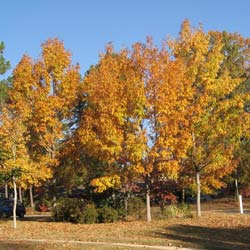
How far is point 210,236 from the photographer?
16.7 m

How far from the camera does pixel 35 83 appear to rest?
91.9 ft

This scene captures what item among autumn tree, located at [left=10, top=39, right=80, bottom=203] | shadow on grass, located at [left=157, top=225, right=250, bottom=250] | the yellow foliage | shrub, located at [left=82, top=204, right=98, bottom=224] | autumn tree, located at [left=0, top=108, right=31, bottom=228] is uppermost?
autumn tree, located at [left=10, top=39, right=80, bottom=203]

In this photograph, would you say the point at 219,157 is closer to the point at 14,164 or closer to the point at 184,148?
the point at 184,148

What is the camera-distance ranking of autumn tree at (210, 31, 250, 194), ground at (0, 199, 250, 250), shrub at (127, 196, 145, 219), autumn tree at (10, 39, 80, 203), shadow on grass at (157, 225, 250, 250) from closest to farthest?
ground at (0, 199, 250, 250) < shadow on grass at (157, 225, 250, 250) < shrub at (127, 196, 145, 219) < autumn tree at (10, 39, 80, 203) < autumn tree at (210, 31, 250, 194)

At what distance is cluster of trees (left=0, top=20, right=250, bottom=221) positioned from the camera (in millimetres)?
21297

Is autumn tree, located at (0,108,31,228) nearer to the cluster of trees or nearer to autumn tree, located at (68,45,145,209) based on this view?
the cluster of trees

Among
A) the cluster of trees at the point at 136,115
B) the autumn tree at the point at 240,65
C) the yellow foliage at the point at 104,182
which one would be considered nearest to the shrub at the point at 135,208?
the cluster of trees at the point at 136,115

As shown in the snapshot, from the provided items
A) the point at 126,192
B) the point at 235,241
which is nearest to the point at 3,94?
the point at 126,192

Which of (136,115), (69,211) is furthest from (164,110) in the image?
(69,211)

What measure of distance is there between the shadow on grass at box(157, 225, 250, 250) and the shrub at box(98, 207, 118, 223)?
471 cm

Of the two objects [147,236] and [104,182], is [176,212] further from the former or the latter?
[147,236]

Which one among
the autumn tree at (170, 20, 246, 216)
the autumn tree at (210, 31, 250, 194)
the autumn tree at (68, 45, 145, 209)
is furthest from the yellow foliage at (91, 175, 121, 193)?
the autumn tree at (210, 31, 250, 194)

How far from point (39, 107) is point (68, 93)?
2083 millimetres

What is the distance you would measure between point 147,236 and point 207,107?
30.6ft
